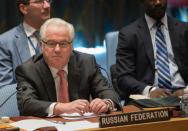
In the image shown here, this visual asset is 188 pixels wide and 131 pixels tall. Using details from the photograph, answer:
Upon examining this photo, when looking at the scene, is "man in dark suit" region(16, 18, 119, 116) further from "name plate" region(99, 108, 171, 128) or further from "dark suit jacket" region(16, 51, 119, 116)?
"name plate" region(99, 108, 171, 128)

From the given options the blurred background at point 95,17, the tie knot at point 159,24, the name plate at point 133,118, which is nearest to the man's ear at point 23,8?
the blurred background at point 95,17

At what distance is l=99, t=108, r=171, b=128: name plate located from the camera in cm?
199

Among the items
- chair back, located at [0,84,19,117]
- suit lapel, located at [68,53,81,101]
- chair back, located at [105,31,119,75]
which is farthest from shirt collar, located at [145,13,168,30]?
chair back, located at [0,84,19,117]

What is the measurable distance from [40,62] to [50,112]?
1.52 feet

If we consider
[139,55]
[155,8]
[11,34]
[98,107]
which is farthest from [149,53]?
[98,107]

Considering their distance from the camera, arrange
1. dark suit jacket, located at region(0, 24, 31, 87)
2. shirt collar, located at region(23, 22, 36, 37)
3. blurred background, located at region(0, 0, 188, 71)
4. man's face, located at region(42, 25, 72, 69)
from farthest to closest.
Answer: blurred background, located at region(0, 0, 188, 71) → shirt collar, located at region(23, 22, 36, 37) → dark suit jacket, located at region(0, 24, 31, 87) → man's face, located at region(42, 25, 72, 69)

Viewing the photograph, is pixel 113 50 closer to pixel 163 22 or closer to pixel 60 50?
pixel 163 22

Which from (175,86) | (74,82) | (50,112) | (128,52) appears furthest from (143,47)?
(50,112)

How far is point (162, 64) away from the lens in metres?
3.90

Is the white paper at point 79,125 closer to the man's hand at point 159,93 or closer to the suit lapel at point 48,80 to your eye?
the suit lapel at point 48,80

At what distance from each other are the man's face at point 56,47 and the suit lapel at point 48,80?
0.19ft

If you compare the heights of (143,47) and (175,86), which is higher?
(143,47)

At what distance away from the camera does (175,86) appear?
12.9 feet

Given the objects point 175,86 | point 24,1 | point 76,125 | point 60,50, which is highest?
point 24,1
